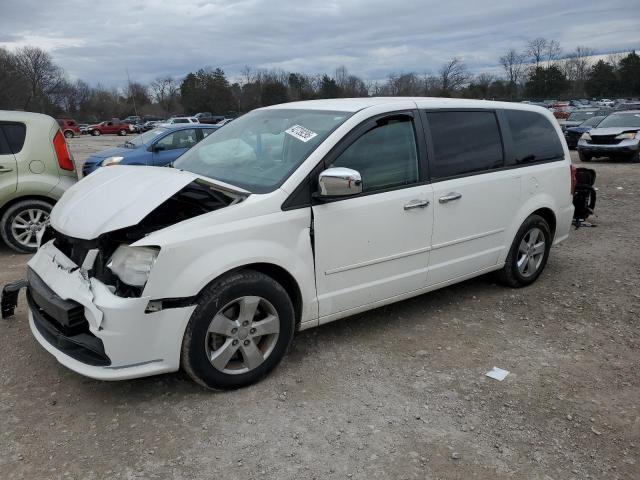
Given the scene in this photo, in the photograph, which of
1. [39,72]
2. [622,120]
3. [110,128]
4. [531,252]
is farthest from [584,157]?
[39,72]

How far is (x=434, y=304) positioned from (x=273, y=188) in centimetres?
214

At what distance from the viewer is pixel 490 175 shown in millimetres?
4492

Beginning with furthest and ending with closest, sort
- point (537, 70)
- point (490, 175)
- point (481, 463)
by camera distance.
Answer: point (537, 70) → point (490, 175) → point (481, 463)

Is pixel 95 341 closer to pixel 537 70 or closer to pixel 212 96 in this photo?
pixel 212 96

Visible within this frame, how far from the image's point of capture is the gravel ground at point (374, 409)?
2.69m

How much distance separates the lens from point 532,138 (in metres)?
4.98

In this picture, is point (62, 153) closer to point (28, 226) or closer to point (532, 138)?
point (28, 226)

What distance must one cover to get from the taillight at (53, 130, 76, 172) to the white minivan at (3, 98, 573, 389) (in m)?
3.10

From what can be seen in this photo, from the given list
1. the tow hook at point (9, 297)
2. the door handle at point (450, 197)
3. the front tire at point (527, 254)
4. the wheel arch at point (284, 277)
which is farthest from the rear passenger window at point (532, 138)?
the tow hook at point (9, 297)

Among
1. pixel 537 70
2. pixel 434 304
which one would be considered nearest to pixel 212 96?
pixel 537 70

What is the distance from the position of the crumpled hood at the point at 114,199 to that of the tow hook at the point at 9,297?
710 mm

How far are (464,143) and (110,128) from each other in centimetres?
5256

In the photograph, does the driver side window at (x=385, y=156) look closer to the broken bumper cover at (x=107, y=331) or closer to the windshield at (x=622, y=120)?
the broken bumper cover at (x=107, y=331)

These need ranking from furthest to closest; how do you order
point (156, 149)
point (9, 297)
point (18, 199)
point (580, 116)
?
point (580, 116), point (156, 149), point (18, 199), point (9, 297)
